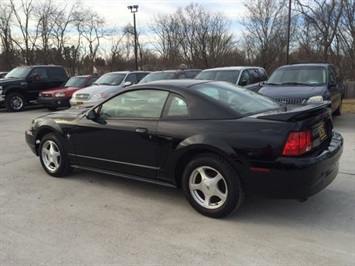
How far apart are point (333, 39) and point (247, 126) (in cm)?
2550

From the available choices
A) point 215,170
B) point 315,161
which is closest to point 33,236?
point 215,170

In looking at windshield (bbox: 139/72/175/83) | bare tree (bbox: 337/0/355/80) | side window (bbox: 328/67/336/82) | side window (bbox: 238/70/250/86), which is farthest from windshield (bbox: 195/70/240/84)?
bare tree (bbox: 337/0/355/80)

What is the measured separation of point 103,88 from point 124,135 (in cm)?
925

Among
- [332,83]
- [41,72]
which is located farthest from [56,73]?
[332,83]

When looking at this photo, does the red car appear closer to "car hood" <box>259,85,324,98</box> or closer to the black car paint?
"car hood" <box>259,85,324,98</box>

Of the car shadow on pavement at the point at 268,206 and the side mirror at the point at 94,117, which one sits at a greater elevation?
the side mirror at the point at 94,117

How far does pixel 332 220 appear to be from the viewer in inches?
148

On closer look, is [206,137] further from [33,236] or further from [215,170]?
[33,236]

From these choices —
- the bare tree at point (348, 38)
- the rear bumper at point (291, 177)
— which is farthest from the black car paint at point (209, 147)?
the bare tree at point (348, 38)

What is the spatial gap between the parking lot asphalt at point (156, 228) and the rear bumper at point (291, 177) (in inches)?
15.6

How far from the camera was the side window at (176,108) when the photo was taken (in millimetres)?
4098

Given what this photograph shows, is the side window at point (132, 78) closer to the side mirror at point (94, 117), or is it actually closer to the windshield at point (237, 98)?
the side mirror at point (94, 117)

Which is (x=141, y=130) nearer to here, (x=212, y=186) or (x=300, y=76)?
(x=212, y=186)

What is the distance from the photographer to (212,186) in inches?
150
